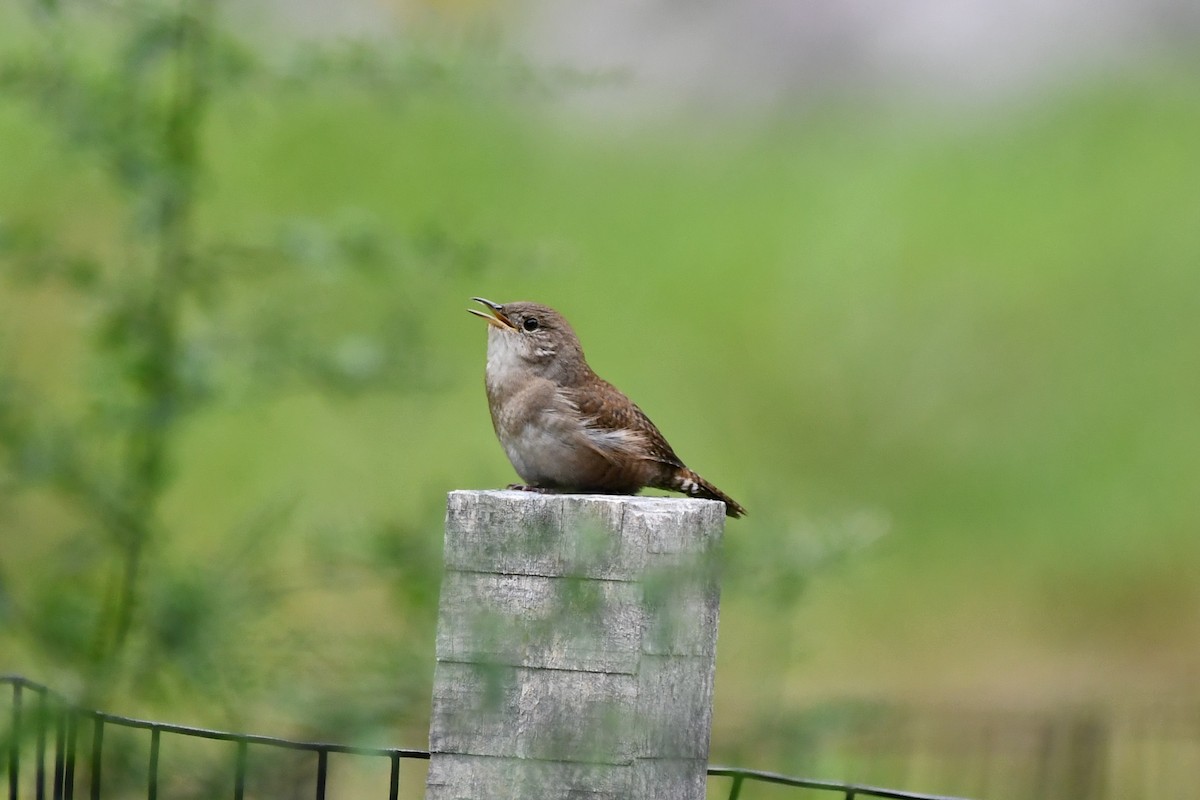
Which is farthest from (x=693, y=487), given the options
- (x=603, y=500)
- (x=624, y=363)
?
(x=624, y=363)

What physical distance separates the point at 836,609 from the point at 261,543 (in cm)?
464

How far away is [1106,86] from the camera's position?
31.7 ft

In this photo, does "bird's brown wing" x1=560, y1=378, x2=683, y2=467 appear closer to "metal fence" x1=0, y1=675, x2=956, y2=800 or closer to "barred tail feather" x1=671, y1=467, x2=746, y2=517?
"barred tail feather" x1=671, y1=467, x2=746, y2=517

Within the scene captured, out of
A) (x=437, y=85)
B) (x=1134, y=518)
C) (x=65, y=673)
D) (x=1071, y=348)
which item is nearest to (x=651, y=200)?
(x=1071, y=348)

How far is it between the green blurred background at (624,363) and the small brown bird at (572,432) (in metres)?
0.86

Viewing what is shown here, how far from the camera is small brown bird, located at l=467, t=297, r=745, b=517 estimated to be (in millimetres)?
2840

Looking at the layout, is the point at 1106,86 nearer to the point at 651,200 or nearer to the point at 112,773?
the point at 651,200

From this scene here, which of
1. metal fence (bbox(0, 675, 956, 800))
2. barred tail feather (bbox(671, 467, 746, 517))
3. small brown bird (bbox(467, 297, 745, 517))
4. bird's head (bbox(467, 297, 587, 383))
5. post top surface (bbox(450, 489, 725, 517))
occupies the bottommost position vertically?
metal fence (bbox(0, 675, 956, 800))

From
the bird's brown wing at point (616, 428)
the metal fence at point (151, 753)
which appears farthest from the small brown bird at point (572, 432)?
the metal fence at point (151, 753)

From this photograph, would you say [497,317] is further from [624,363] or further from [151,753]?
[624,363]

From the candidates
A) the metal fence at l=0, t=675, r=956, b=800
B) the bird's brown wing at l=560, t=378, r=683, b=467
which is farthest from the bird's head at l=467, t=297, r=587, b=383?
the metal fence at l=0, t=675, r=956, b=800

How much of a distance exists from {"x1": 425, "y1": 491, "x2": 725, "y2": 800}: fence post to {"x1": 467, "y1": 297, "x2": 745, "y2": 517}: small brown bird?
0.74 m

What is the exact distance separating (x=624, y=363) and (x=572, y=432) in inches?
212

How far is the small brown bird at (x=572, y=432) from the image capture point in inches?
112
